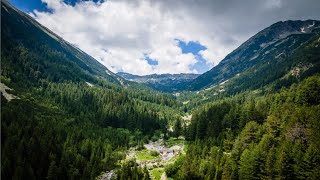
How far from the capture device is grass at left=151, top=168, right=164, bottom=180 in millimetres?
118588

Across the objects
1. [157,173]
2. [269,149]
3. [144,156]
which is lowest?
[157,173]

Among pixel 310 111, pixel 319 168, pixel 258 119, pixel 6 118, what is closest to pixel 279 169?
pixel 319 168

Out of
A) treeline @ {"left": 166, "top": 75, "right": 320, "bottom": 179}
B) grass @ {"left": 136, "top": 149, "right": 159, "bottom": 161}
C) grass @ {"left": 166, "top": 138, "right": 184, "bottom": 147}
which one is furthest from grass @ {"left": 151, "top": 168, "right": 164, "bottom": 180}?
grass @ {"left": 166, "top": 138, "right": 184, "bottom": 147}

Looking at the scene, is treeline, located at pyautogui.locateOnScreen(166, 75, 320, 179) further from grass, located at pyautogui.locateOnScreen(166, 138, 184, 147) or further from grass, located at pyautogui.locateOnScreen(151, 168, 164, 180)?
grass, located at pyautogui.locateOnScreen(166, 138, 184, 147)

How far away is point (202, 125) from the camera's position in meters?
163

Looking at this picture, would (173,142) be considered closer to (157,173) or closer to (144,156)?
(144,156)

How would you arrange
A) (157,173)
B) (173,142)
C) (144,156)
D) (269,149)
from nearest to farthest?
(269,149)
(157,173)
(144,156)
(173,142)

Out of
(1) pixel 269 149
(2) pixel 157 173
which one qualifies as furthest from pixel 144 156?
(1) pixel 269 149

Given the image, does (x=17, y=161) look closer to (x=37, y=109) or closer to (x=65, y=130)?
(x=65, y=130)

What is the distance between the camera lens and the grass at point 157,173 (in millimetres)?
118588

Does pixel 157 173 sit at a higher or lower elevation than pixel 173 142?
lower

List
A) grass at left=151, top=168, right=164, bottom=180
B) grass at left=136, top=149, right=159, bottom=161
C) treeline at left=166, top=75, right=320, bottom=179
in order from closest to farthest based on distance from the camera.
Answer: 1. treeline at left=166, top=75, right=320, bottom=179
2. grass at left=151, top=168, right=164, bottom=180
3. grass at left=136, top=149, right=159, bottom=161

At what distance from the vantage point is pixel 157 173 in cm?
12319

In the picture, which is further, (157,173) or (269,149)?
(157,173)
